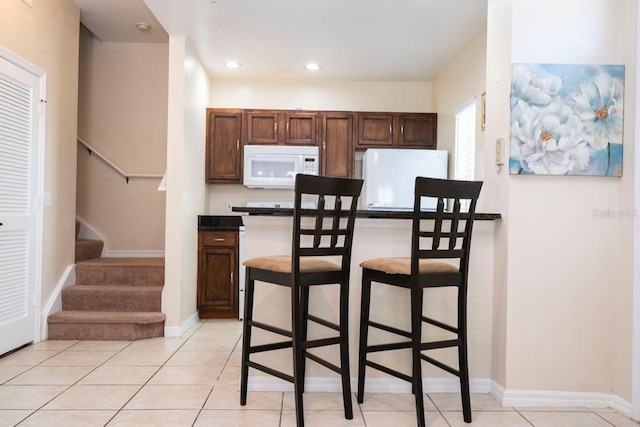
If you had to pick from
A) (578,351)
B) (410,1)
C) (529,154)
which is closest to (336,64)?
(410,1)

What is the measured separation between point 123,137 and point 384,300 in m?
3.68

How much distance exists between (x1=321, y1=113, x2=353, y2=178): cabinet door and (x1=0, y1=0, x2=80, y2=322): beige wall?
247 cm

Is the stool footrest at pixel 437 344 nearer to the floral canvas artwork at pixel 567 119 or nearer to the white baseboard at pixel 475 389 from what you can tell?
the white baseboard at pixel 475 389

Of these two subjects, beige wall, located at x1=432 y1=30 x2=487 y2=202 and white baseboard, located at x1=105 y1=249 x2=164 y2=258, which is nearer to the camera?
beige wall, located at x1=432 y1=30 x2=487 y2=202

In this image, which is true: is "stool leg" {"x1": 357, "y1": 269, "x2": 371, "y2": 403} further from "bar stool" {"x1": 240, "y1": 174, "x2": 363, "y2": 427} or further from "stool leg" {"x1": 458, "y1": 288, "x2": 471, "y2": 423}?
"stool leg" {"x1": 458, "y1": 288, "x2": 471, "y2": 423}

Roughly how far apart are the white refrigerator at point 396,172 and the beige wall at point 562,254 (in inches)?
80.9

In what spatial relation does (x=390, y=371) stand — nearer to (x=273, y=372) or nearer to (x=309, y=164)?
(x=273, y=372)

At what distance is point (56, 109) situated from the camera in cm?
344

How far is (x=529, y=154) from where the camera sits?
2.29 meters

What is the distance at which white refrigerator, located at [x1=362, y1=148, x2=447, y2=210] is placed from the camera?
14.3ft

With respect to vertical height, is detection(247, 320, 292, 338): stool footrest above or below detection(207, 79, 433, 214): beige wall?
below

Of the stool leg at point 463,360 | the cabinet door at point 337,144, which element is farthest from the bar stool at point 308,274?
the cabinet door at point 337,144

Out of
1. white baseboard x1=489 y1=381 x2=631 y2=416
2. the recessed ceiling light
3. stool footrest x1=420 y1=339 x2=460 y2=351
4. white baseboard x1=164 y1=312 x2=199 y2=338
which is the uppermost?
Answer: the recessed ceiling light

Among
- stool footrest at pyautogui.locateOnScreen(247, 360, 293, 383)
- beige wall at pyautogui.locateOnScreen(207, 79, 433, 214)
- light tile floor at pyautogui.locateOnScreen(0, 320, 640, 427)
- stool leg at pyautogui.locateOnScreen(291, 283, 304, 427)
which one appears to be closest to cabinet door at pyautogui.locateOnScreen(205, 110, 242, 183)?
beige wall at pyautogui.locateOnScreen(207, 79, 433, 214)
